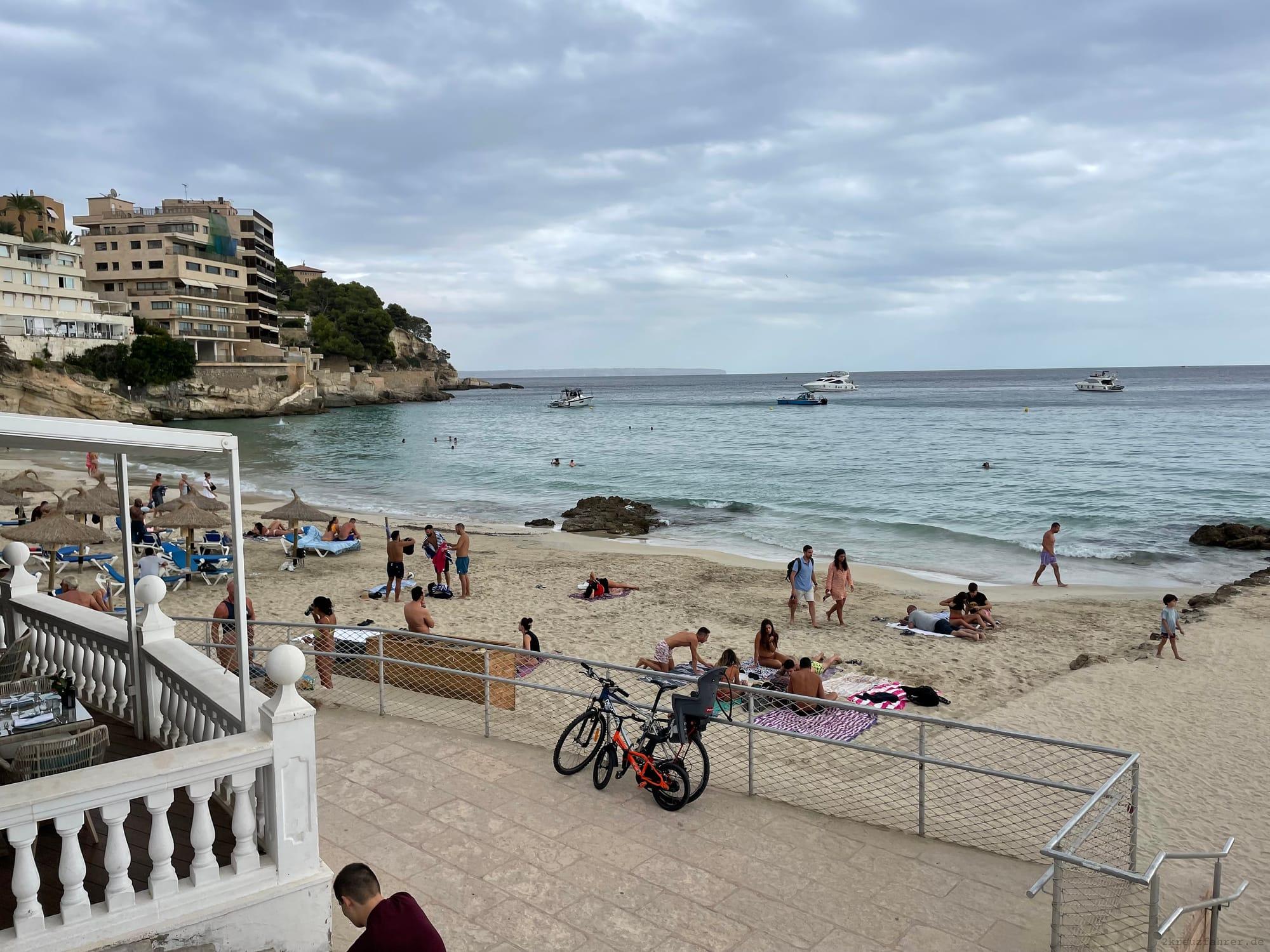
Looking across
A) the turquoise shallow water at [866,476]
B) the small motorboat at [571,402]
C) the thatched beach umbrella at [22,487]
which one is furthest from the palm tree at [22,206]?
the thatched beach umbrella at [22,487]

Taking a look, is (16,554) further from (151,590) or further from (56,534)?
(56,534)

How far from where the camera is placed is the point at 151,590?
20.3 feet

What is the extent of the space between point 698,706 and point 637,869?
135 cm

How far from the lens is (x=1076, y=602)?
64.0 ft

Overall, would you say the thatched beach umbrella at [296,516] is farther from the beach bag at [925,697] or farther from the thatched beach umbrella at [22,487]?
the beach bag at [925,697]

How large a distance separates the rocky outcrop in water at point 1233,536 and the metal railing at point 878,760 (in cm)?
2030

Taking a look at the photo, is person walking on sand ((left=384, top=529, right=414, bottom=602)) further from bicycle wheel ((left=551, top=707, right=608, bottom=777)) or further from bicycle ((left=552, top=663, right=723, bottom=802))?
bicycle wheel ((left=551, top=707, right=608, bottom=777))

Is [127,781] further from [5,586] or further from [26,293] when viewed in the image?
[26,293]

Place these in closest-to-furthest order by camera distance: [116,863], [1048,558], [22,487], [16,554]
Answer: [116,863] < [16,554] < [1048,558] < [22,487]

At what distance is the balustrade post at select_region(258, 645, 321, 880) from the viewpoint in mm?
4410

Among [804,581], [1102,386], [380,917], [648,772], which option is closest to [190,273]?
[804,581]

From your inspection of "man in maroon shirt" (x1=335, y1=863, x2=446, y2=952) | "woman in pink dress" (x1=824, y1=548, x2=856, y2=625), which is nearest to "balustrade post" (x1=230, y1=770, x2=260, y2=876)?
"man in maroon shirt" (x1=335, y1=863, x2=446, y2=952)

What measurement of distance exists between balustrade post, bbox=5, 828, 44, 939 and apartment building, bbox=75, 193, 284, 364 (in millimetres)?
99136

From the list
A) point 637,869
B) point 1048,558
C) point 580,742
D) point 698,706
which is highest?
point 698,706
